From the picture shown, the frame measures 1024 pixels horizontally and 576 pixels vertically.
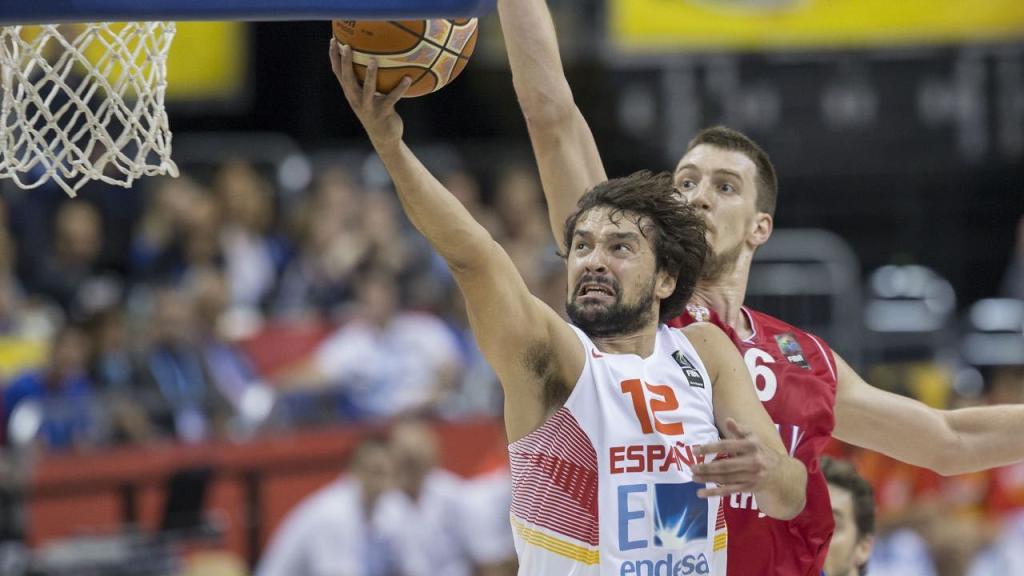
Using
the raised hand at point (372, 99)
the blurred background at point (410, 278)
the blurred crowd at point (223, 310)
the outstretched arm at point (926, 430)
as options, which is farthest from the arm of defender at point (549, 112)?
the blurred crowd at point (223, 310)

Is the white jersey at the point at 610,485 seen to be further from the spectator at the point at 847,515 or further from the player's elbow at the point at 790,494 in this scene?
the spectator at the point at 847,515

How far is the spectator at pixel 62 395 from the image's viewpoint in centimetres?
955

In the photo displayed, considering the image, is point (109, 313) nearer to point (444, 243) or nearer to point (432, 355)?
point (432, 355)

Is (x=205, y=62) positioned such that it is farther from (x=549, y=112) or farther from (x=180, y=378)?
(x=549, y=112)

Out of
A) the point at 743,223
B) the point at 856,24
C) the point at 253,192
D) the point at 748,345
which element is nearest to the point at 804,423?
the point at 748,345

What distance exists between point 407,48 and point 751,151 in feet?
5.54

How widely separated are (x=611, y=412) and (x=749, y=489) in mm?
443

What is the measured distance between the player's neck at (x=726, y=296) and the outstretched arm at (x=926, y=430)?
1.43 ft

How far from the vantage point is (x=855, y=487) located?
20.0 ft

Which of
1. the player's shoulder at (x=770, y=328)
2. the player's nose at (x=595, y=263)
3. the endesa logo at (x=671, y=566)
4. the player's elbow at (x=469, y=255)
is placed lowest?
the endesa logo at (x=671, y=566)

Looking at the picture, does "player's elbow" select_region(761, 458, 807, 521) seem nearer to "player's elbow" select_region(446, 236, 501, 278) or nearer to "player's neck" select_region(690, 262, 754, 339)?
"player's neck" select_region(690, 262, 754, 339)

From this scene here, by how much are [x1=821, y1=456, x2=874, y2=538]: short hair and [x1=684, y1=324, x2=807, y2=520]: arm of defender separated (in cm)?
143

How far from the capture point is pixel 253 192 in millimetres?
11844

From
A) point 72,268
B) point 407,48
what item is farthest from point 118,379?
point 407,48
